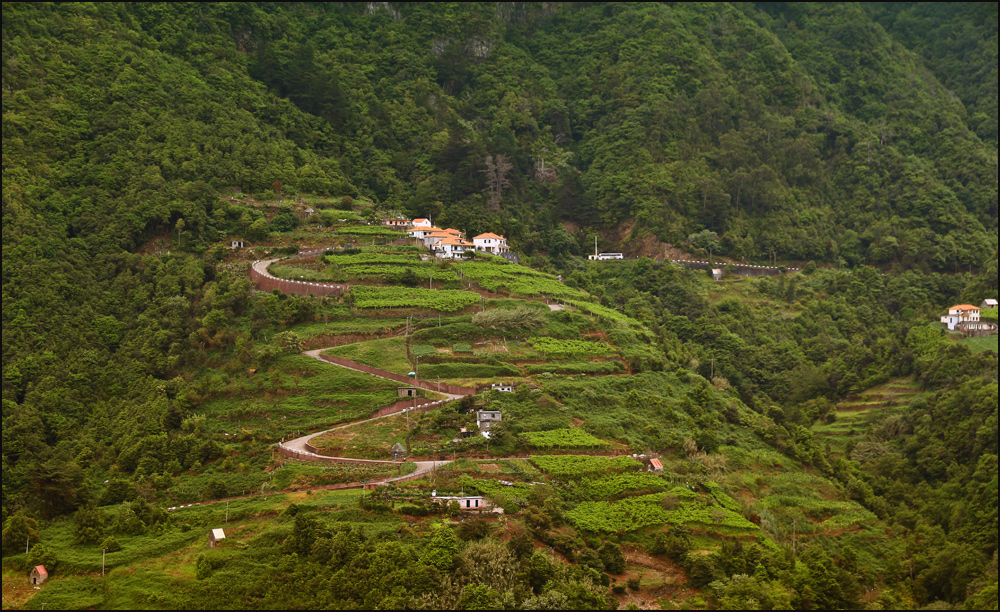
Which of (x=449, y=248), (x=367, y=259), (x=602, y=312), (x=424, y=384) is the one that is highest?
(x=449, y=248)

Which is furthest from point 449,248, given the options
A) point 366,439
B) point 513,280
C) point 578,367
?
point 366,439

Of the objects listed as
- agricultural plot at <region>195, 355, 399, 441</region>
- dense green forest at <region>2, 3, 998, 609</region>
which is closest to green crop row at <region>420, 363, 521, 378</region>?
dense green forest at <region>2, 3, 998, 609</region>

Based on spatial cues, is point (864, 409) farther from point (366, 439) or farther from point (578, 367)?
point (366, 439)

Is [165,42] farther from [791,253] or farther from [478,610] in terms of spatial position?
[478,610]

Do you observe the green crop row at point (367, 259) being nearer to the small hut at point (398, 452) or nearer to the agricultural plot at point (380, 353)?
the agricultural plot at point (380, 353)

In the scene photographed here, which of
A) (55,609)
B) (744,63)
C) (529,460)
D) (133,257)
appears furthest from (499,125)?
(55,609)

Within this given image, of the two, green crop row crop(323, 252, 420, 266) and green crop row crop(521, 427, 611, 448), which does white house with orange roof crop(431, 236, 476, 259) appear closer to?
green crop row crop(323, 252, 420, 266)
